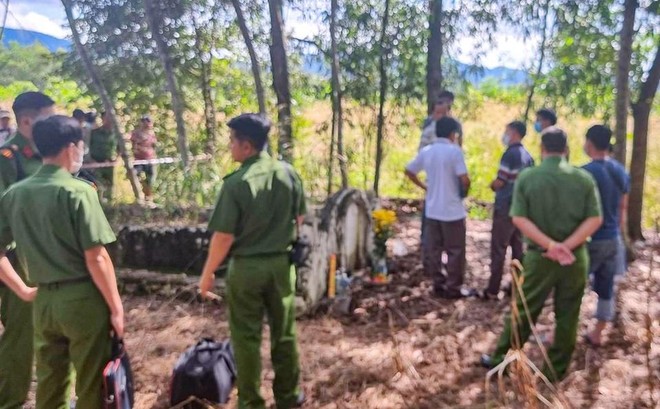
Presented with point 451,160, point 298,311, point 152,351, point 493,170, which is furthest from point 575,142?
point 152,351

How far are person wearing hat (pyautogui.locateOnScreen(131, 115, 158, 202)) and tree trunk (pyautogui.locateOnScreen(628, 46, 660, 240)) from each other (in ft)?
23.9

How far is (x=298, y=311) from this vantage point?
206 inches

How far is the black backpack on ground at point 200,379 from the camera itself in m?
3.66

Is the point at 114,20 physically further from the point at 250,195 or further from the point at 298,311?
the point at 250,195

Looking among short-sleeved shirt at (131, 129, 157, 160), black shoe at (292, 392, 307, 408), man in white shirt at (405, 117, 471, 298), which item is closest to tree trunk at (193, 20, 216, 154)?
short-sleeved shirt at (131, 129, 157, 160)

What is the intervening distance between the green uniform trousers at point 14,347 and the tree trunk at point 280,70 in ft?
16.4

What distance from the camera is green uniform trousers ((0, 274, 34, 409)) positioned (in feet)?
10.4

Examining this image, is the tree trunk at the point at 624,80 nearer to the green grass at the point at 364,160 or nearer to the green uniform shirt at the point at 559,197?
the green grass at the point at 364,160

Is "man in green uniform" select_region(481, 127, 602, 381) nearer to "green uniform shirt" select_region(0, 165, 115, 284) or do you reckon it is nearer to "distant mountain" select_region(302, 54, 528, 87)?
"green uniform shirt" select_region(0, 165, 115, 284)

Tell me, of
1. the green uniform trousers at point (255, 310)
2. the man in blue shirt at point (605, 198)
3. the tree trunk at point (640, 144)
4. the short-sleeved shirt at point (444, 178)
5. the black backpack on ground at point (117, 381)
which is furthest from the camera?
the tree trunk at point (640, 144)

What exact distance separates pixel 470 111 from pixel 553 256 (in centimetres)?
878

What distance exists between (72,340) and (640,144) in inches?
266

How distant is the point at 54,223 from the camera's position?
2.60 m

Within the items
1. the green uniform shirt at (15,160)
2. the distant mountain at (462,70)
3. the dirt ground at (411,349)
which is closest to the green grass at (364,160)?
the distant mountain at (462,70)
